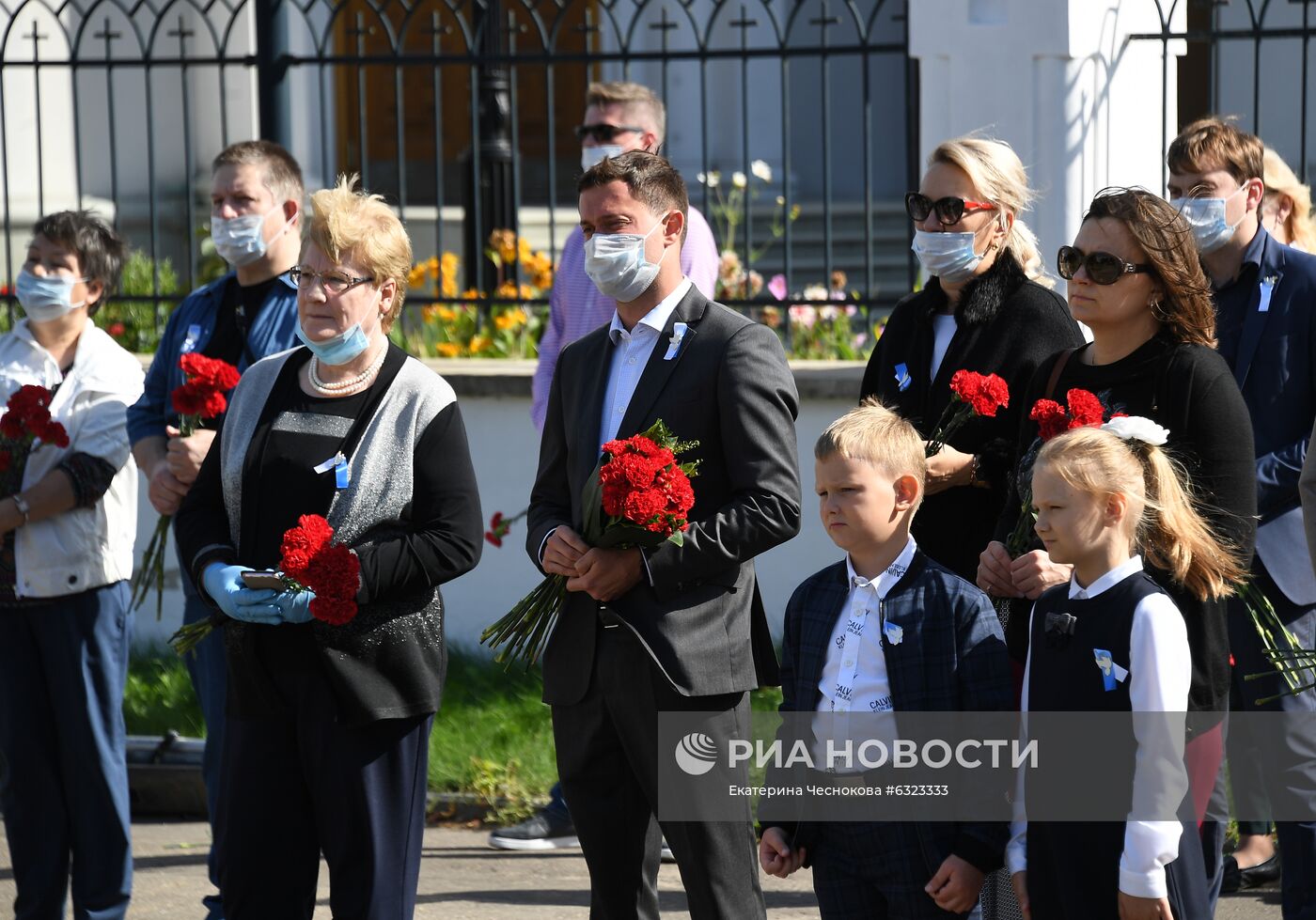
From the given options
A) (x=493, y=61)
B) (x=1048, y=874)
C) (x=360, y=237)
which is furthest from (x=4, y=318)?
(x=1048, y=874)

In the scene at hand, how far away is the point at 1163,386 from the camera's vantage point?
3.62m

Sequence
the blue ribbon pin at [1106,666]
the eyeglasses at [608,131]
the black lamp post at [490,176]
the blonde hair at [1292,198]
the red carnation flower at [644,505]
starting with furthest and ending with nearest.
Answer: the black lamp post at [490,176] → the eyeglasses at [608,131] → the blonde hair at [1292,198] → the red carnation flower at [644,505] → the blue ribbon pin at [1106,666]

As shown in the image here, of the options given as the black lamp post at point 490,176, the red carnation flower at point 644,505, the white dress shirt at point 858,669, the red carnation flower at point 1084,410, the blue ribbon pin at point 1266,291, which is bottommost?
the white dress shirt at point 858,669

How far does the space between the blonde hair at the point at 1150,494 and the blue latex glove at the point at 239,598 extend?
65.4 inches

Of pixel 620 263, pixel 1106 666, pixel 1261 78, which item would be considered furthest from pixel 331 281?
pixel 1261 78

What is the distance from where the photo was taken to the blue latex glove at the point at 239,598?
3.74m

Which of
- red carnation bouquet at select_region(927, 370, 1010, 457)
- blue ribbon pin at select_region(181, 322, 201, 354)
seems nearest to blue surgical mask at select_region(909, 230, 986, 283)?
red carnation bouquet at select_region(927, 370, 1010, 457)

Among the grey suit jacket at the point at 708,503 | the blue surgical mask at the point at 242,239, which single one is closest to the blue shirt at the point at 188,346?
→ the blue surgical mask at the point at 242,239

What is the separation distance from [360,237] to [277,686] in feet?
3.36

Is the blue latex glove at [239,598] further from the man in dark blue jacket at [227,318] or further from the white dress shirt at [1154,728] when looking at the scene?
the white dress shirt at [1154,728]

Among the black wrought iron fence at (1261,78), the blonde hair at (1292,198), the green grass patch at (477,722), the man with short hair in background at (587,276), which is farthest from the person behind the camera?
the black wrought iron fence at (1261,78)

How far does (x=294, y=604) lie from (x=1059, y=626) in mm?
1608

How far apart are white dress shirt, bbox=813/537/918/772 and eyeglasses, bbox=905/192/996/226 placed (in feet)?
3.25

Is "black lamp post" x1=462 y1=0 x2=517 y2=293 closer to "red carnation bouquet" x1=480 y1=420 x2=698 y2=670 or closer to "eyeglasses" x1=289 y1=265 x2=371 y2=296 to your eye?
"eyeglasses" x1=289 y1=265 x2=371 y2=296
